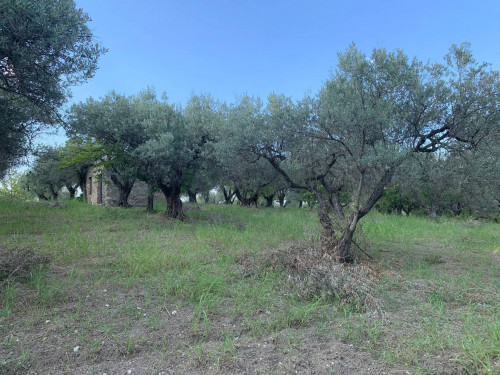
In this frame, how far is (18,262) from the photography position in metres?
5.09

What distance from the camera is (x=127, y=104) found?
1224cm

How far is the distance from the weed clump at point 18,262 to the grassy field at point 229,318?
0.15m

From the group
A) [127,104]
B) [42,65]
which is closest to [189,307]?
[42,65]

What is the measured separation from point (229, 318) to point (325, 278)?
61.5 inches

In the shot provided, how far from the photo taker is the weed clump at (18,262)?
15.7 feet

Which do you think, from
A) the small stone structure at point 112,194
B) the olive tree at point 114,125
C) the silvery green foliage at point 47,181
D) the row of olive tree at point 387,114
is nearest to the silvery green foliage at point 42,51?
the olive tree at point 114,125

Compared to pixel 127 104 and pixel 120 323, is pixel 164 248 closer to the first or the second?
pixel 120 323

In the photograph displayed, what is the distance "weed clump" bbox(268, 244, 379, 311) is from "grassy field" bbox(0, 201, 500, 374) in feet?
0.26

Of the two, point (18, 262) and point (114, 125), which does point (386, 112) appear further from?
point (114, 125)

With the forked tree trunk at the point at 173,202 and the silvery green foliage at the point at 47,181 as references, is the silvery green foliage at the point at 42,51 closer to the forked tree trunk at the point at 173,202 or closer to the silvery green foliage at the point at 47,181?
the forked tree trunk at the point at 173,202

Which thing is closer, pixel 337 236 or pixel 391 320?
pixel 391 320

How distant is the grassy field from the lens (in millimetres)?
2875

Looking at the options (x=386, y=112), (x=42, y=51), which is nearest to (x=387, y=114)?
(x=386, y=112)

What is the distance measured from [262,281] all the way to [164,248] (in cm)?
281
